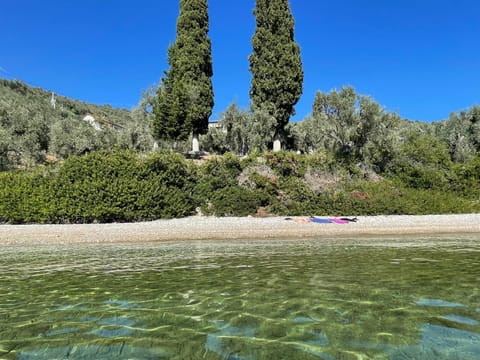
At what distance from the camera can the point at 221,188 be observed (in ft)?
79.8

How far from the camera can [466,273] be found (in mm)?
7375

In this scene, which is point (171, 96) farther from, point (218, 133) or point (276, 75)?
point (218, 133)

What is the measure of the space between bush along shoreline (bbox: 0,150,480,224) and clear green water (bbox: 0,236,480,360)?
475 inches

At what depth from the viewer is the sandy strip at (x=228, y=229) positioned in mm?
16422

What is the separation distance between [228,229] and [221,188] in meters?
5.90

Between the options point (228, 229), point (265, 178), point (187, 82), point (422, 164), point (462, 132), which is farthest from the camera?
point (462, 132)

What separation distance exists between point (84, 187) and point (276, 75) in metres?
19.4

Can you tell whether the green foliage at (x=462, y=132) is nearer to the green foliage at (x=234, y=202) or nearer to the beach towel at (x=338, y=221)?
the beach towel at (x=338, y=221)

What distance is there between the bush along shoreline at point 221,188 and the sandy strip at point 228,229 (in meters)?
1.60

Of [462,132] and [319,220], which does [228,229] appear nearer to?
[319,220]

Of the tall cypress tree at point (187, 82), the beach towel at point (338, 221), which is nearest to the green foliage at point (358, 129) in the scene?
the beach towel at point (338, 221)

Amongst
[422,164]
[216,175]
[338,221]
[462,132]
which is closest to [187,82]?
[216,175]

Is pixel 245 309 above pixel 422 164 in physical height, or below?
below

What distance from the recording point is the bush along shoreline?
20.8 m
